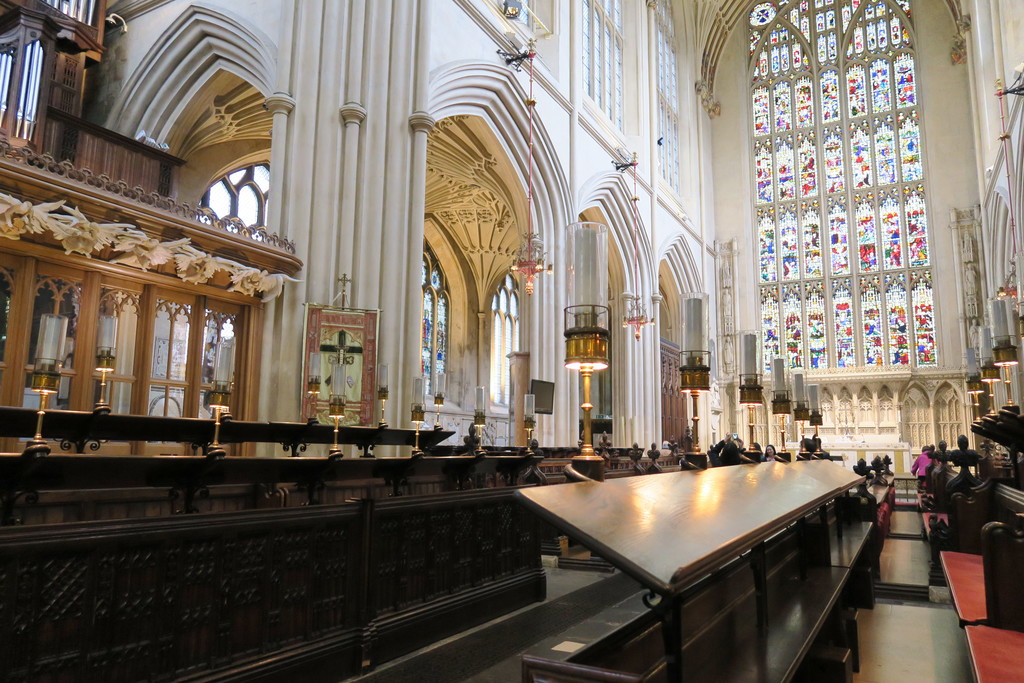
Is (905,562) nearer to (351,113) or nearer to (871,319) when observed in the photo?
(351,113)

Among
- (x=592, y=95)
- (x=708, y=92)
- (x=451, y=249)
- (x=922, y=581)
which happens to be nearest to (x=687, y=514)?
(x=922, y=581)

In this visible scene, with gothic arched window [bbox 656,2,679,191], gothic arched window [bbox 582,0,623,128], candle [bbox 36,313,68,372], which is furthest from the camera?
gothic arched window [bbox 656,2,679,191]

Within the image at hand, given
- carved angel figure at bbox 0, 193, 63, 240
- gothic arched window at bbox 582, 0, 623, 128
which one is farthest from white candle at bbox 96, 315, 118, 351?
gothic arched window at bbox 582, 0, 623, 128

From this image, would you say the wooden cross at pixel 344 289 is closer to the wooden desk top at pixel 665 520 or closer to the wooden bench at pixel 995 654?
the wooden desk top at pixel 665 520

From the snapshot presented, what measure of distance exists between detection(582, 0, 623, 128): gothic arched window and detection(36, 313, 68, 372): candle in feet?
40.8

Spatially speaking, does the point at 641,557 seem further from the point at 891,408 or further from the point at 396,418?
the point at 891,408

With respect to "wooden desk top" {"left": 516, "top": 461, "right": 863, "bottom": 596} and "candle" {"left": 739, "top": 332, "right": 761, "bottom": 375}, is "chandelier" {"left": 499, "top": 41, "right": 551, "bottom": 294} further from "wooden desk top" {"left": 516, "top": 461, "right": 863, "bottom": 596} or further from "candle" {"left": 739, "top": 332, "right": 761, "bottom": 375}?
"wooden desk top" {"left": 516, "top": 461, "right": 863, "bottom": 596}

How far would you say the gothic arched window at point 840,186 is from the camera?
18.8 meters

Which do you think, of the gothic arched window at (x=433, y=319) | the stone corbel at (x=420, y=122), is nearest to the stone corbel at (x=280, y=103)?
the stone corbel at (x=420, y=122)

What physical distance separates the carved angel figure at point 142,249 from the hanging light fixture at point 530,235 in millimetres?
4984

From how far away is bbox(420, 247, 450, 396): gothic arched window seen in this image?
1870 centimetres

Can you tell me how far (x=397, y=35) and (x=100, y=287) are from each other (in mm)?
4446

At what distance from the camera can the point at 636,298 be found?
14.6 metres

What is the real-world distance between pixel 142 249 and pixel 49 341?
11.4 ft
